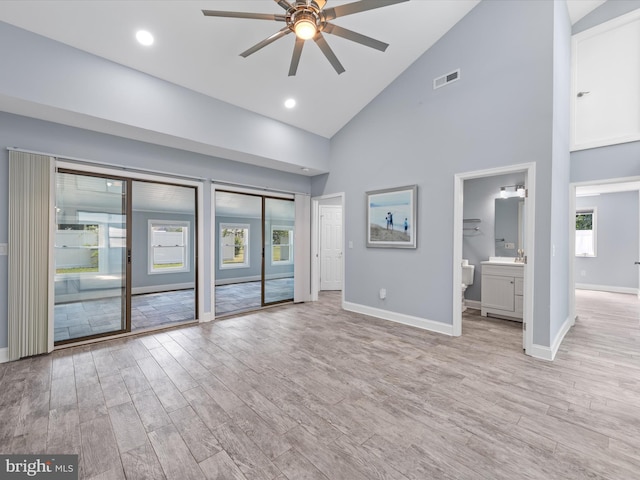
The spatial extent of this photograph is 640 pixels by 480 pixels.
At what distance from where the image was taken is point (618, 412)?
84.0 inches

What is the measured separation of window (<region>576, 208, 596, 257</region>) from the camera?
7.06 meters

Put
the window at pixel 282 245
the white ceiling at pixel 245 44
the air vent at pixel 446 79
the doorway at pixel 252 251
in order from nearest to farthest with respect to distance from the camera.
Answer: the white ceiling at pixel 245 44 < the air vent at pixel 446 79 < the doorway at pixel 252 251 < the window at pixel 282 245

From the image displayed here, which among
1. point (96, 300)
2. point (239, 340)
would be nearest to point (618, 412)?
point (239, 340)

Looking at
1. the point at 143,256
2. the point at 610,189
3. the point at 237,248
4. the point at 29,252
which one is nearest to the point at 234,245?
the point at 237,248

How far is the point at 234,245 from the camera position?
339 inches

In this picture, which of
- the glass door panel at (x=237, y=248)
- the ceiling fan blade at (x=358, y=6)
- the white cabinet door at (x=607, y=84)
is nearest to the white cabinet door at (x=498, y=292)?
the white cabinet door at (x=607, y=84)

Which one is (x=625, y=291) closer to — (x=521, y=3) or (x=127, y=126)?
(x=521, y=3)

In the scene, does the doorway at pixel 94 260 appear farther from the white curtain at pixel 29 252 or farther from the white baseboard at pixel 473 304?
the white baseboard at pixel 473 304

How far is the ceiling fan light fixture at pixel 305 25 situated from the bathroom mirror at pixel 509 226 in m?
4.38

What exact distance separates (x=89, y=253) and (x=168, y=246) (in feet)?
12.5

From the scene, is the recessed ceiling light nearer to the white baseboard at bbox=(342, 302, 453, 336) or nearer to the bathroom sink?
the white baseboard at bbox=(342, 302, 453, 336)

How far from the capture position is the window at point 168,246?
7268 millimetres

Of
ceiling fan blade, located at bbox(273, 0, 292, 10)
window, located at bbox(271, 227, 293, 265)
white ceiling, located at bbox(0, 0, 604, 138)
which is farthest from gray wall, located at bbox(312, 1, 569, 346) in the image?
ceiling fan blade, located at bbox(273, 0, 292, 10)

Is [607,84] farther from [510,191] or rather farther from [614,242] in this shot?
[614,242]
